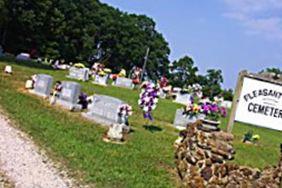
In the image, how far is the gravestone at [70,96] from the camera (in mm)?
18969

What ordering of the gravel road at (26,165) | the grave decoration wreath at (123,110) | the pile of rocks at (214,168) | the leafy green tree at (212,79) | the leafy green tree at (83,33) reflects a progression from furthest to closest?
the leafy green tree at (212,79)
the leafy green tree at (83,33)
the grave decoration wreath at (123,110)
the pile of rocks at (214,168)
the gravel road at (26,165)

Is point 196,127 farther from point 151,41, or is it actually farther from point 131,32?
point 151,41

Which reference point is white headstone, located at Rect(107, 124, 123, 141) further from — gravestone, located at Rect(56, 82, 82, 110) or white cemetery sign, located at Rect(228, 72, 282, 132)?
gravestone, located at Rect(56, 82, 82, 110)

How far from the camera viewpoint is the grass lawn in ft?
34.3

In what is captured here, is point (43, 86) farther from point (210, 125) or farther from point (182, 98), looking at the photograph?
point (182, 98)

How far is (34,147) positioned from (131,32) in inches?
2847

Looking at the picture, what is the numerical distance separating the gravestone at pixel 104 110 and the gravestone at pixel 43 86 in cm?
380

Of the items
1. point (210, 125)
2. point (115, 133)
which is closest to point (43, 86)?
point (115, 133)

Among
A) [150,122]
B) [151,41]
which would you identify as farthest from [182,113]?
[151,41]

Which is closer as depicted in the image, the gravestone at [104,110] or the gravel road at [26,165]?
the gravel road at [26,165]

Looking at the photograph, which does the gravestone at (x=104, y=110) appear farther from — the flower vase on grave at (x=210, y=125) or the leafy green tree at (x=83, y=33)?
the leafy green tree at (x=83, y=33)

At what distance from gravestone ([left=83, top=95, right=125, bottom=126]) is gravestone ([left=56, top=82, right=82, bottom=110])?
51.5 inches

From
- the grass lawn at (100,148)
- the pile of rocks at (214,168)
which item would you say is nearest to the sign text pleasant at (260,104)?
the pile of rocks at (214,168)

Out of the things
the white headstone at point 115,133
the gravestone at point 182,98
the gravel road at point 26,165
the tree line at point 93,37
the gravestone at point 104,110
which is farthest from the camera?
the tree line at point 93,37
